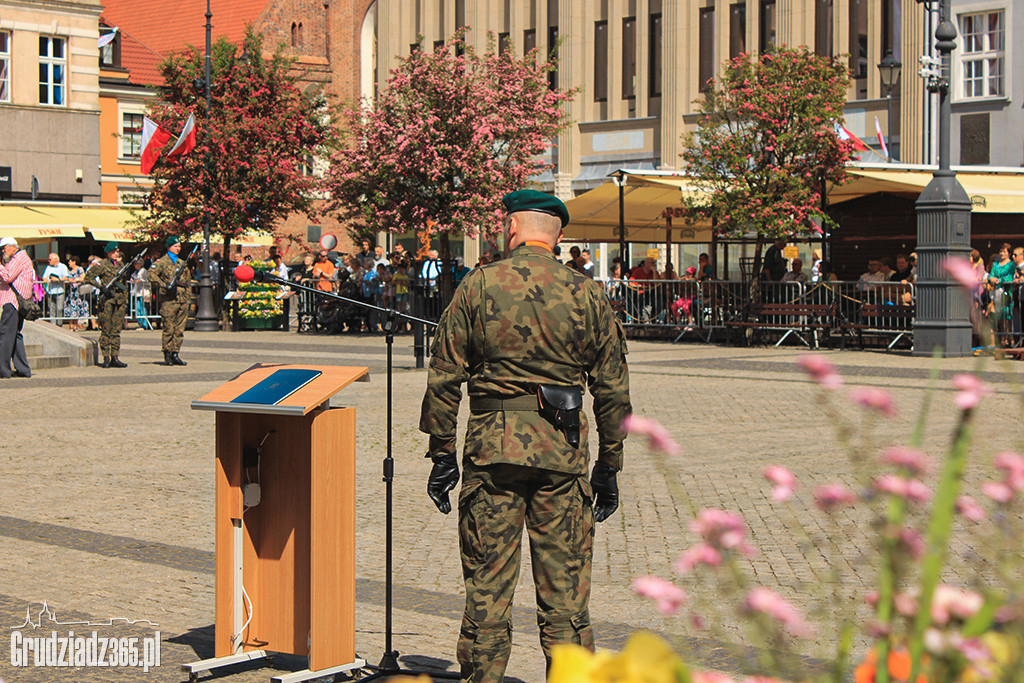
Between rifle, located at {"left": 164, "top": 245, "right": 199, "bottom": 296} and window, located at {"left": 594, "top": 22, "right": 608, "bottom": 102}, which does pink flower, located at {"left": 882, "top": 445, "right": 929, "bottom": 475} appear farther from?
window, located at {"left": 594, "top": 22, "right": 608, "bottom": 102}

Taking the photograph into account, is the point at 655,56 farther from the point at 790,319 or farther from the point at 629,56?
the point at 790,319

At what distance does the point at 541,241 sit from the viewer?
14.0 ft

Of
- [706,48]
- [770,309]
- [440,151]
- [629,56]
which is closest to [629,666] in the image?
[770,309]

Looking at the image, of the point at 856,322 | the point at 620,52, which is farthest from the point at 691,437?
the point at 620,52

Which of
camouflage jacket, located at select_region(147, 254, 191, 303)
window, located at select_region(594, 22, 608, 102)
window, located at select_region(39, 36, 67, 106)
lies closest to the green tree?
camouflage jacket, located at select_region(147, 254, 191, 303)

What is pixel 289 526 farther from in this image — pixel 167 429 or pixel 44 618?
pixel 167 429

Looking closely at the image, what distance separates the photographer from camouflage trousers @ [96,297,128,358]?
770 inches

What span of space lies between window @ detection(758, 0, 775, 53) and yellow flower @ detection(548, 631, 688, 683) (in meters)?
39.4

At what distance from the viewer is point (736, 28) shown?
40000mm

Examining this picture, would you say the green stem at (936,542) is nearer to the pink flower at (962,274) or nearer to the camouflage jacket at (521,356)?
the pink flower at (962,274)

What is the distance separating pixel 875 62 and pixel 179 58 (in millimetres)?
18635

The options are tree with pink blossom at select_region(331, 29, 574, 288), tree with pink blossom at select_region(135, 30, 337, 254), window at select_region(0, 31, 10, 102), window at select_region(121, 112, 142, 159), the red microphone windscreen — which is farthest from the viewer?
window at select_region(121, 112, 142, 159)

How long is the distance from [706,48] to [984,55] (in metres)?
9.47

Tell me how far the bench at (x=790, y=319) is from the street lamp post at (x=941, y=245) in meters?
1.98
